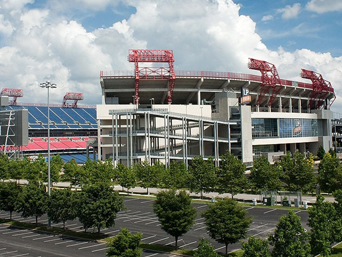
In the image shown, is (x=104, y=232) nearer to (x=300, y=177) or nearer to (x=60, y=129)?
(x=300, y=177)

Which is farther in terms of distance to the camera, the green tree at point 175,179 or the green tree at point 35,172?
the green tree at point 35,172

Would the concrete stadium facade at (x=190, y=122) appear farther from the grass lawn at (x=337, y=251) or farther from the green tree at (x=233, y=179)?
the grass lawn at (x=337, y=251)

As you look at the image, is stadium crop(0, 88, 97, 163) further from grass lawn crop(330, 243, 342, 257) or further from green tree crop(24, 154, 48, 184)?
grass lawn crop(330, 243, 342, 257)

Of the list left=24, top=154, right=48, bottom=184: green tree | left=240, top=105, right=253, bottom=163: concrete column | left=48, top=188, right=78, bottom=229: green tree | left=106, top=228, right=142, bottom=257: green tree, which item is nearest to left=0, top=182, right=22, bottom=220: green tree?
left=48, top=188, right=78, bottom=229: green tree

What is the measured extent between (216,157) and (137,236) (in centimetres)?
5897

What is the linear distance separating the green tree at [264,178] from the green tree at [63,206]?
24.7m

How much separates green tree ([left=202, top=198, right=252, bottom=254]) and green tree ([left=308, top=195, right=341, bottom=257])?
12.8ft

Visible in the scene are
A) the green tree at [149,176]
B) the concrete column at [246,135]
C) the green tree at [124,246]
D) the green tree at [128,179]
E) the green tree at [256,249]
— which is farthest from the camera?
the concrete column at [246,135]

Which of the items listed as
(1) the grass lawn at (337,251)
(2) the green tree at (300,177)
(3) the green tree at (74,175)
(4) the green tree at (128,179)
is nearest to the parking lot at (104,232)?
(1) the grass lawn at (337,251)

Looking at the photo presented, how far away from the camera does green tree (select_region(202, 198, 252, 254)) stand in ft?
77.0

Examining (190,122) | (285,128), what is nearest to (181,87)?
(190,122)

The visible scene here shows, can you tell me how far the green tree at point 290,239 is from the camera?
62.6 ft

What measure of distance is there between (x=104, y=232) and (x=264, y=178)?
23.4 meters

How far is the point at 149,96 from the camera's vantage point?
291 ft
